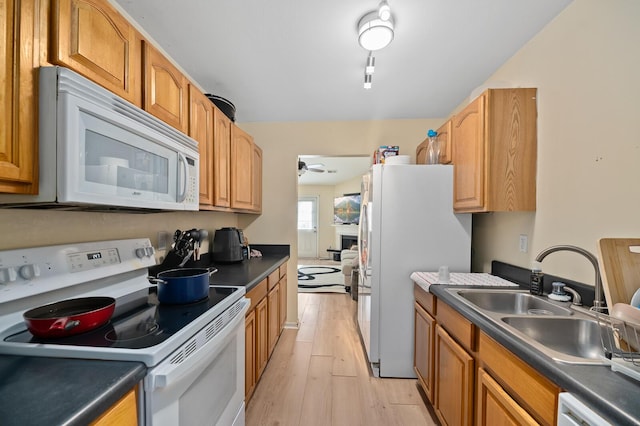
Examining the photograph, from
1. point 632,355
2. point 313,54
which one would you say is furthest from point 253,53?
point 632,355

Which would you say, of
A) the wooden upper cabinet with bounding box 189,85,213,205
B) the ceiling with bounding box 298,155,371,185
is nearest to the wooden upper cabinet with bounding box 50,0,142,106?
the wooden upper cabinet with bounding box 189,85,213,205

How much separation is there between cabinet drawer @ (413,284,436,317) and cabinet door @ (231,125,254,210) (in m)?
1.63

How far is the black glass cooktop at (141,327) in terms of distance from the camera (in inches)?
31.0

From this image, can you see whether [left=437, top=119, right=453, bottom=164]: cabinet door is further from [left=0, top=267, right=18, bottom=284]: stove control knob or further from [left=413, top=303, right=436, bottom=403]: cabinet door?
[left=0, top=267, right=18, bottom=284]: stove control knob

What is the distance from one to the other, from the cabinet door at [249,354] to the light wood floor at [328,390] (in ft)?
0.63

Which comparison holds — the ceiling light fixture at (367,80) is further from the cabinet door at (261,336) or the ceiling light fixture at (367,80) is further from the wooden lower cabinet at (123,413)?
the wooden lower cabinet at (123,413)

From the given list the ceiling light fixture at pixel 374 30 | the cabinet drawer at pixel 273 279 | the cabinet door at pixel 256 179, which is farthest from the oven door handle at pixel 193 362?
the ceiling light fixture at pixel 374 30

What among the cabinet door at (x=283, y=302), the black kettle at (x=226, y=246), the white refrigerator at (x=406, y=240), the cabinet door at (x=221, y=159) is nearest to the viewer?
the cabinet door at (x=221, y=159)

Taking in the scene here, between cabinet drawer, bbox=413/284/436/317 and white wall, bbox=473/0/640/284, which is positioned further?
cabinet drawer, bbox=413/284/436/317

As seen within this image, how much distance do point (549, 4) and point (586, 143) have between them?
77 centimetres

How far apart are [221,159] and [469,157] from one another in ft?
5.94

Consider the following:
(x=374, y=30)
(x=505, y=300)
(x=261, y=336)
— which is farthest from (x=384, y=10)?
(x=261, y=336)

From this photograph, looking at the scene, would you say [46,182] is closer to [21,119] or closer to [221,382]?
[21,119]

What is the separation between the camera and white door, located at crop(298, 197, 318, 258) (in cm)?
805
